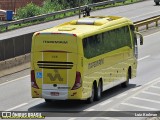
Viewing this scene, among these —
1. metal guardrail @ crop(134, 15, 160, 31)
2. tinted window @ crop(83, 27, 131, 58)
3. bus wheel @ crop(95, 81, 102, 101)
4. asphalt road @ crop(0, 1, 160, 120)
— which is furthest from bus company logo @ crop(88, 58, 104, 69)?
metal guardrail @ crop(134, 15, 160, 31)

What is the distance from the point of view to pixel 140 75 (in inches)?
1238

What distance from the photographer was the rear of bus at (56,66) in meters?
23.1

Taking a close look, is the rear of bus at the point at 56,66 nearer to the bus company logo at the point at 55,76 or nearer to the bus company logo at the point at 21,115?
the bus company logo at the point at 55,76

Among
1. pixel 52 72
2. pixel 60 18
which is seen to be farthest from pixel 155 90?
pixel 60 18

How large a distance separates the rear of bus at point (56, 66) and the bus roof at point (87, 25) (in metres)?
0.39

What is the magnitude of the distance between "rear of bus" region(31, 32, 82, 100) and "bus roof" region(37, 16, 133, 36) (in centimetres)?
39

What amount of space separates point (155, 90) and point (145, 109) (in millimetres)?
4349

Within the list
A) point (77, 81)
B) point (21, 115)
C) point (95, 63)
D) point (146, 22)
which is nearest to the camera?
point (21, 115)

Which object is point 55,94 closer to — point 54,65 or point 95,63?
point 54,65

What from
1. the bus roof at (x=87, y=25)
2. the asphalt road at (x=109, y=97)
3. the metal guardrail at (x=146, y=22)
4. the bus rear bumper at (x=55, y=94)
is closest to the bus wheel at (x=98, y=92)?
the asphalt road at (x=109, y=97)

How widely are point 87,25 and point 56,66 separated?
9.72 feet

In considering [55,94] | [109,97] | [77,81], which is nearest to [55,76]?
[55,94]

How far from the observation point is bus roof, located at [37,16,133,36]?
931 inches

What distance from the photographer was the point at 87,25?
2542 cm
